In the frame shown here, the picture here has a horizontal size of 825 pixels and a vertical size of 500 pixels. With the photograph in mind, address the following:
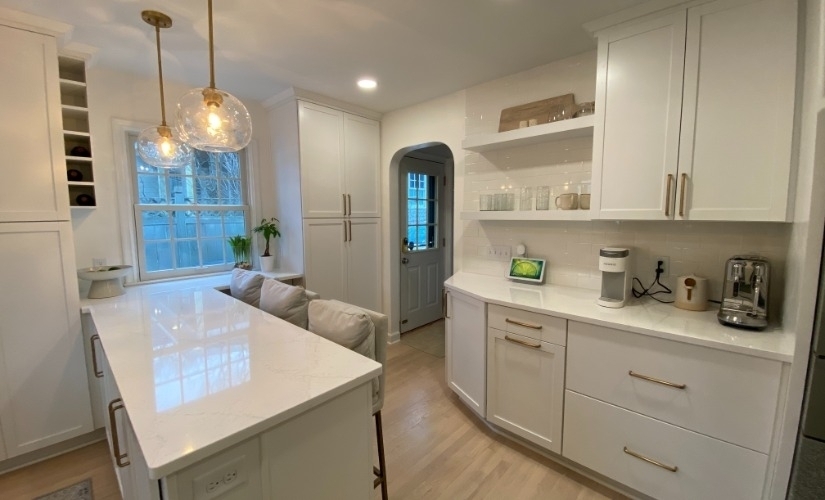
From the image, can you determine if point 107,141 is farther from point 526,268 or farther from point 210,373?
point 526,268

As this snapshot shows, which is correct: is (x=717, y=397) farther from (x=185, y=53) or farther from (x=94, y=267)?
(x=94, y=267)

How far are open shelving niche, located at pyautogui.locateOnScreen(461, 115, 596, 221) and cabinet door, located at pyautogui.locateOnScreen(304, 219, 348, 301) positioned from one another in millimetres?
1319

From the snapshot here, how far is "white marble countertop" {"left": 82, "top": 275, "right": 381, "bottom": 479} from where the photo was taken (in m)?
0.87

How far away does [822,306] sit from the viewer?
111 centimetres

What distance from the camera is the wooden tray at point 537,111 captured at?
2312 mm

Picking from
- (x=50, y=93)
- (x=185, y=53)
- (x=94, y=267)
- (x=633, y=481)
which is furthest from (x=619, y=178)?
(x=94, y=267)

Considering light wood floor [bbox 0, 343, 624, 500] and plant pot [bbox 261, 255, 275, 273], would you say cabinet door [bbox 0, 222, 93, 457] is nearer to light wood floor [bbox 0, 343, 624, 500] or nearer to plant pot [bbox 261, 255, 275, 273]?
light wood floor [bbox 0, 343, 624, 500]

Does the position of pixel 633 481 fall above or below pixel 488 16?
below

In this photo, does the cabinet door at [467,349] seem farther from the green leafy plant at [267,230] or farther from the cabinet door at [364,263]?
the green leafy plant at [267,230]

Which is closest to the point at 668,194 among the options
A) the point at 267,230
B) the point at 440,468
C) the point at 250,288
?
the point at 440,468

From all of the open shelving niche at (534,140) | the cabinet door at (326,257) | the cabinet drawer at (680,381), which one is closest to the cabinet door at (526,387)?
the cabinet drawer at (680,381)

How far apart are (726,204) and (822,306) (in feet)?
2.20

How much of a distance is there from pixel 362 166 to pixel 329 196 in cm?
52

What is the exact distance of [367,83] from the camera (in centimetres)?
280
